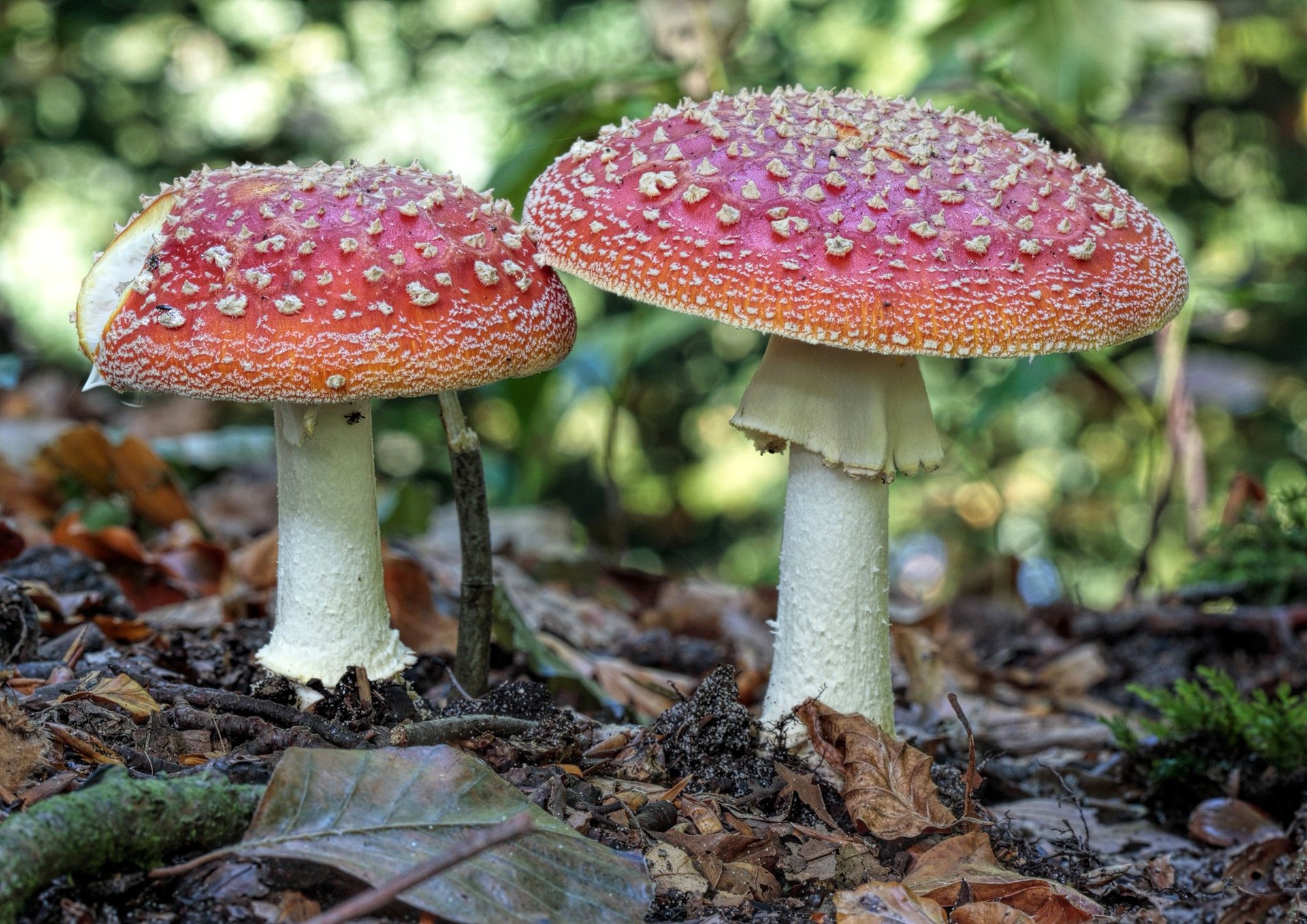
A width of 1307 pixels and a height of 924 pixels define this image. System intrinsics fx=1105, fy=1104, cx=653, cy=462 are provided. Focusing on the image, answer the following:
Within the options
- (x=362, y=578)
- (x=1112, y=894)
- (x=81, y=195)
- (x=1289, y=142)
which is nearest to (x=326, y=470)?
(x=362, y=578)

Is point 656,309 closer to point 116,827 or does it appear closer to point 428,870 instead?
point 116,827

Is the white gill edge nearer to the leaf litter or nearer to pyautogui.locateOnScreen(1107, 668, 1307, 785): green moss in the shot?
the leaf litter

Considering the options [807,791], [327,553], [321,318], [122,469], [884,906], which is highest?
[321,318]

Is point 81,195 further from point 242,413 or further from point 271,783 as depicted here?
point 271,783

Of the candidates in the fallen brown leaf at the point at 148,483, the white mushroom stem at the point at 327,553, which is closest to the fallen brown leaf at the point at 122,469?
the fallen brown leaf at the point at 148,483

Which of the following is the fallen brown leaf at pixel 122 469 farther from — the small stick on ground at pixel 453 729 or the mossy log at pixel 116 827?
the mossy log at pixel 116 827

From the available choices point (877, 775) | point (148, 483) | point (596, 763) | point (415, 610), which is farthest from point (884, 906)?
point (148, 483)

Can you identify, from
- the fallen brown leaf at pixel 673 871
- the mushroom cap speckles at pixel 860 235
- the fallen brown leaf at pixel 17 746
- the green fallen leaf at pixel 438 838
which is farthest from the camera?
the mushroom cap speckles at pixel 860 235
